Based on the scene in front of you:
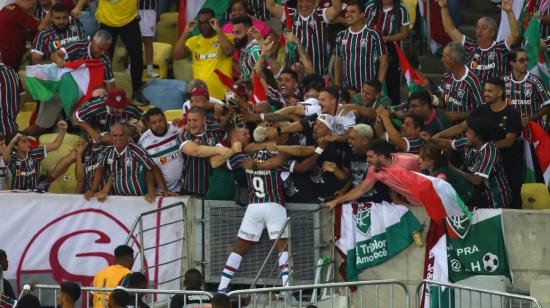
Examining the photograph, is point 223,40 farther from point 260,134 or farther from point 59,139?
point 260,134

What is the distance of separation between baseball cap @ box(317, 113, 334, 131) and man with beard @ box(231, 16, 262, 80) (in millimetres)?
2797

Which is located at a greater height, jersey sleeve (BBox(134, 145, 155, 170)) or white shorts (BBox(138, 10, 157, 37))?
white shorts (BBox(138, 10, 157, 37))

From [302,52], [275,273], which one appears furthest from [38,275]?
[302,52]

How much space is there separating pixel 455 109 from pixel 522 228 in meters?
2.20

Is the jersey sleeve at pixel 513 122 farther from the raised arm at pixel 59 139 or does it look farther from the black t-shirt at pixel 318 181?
the raised arm at pixel 59 139

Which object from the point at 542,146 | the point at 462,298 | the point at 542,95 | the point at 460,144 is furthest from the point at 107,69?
the point at 462,298

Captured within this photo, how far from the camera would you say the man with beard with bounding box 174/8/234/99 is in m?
23.6

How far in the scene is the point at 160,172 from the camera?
69.3 ft

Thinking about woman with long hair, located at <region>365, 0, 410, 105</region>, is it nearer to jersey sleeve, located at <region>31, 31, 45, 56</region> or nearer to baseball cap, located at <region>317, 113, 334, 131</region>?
baseball cap, located at <region>317, 113, 334, 131</region>

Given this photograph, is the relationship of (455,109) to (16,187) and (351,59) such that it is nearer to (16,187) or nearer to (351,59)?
(351,59)

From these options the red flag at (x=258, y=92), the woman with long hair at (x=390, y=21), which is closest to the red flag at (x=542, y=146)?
the woman with long hair at (x=390, y=21)

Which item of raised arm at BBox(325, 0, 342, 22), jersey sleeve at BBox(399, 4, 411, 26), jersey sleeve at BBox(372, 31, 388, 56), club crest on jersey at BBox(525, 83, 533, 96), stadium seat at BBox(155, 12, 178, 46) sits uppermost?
stadium seat at BBox(155, 12, 178, 46)

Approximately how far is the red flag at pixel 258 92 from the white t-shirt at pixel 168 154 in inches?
40.7

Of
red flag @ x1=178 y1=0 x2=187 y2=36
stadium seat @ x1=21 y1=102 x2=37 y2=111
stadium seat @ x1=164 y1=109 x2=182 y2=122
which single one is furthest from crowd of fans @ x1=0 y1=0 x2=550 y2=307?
red flag @ x1=178 y1=0 x2=187 y2=36
